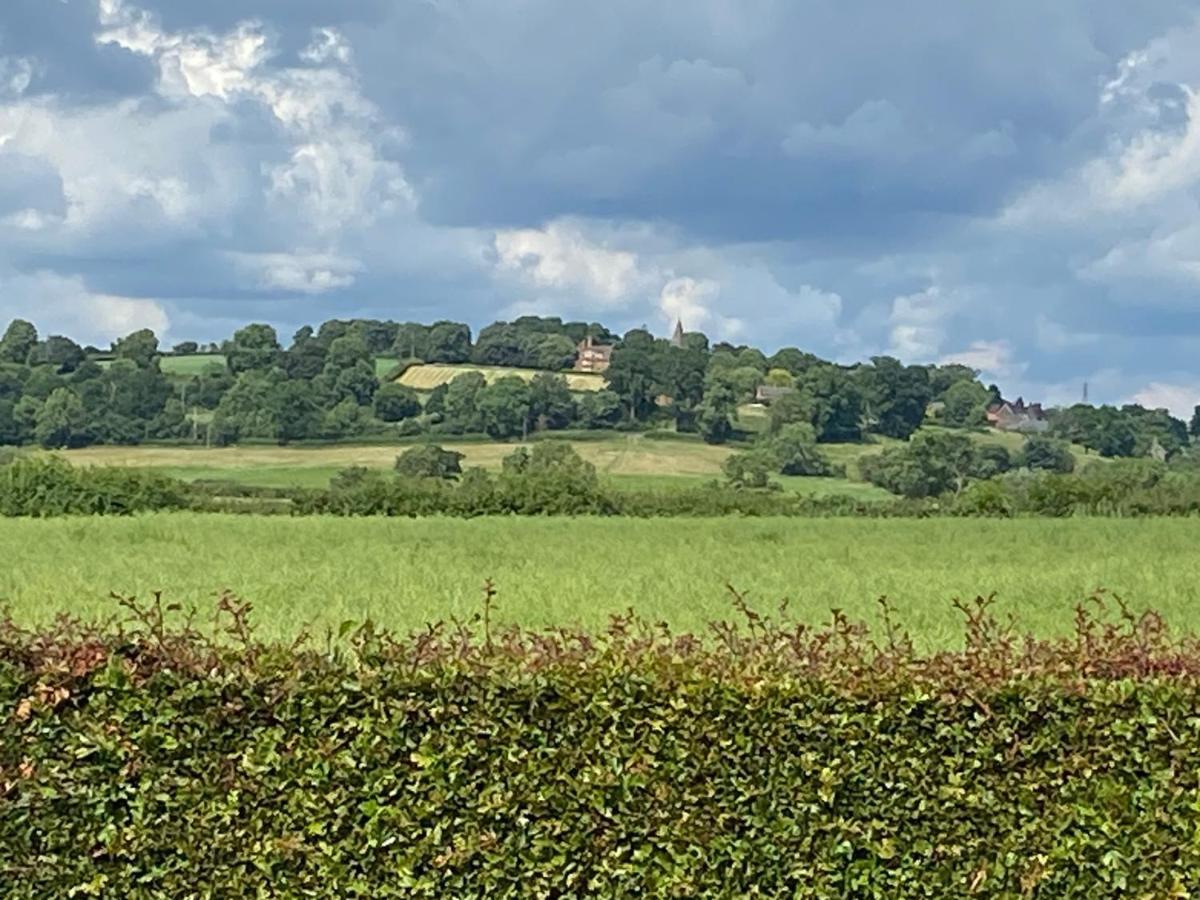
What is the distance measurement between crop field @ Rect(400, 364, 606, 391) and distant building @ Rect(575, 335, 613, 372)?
2.66 meters

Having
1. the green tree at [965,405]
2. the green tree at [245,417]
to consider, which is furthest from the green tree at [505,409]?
the green tree at [965,405]

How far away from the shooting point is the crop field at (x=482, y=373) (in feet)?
277

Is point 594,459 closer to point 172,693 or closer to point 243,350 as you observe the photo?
point 243,350

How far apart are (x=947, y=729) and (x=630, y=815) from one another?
1504 mm

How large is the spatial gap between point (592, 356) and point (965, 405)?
24989mm

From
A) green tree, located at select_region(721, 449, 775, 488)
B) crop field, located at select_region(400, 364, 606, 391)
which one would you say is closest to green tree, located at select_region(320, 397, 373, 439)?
crop field, located at select_region(400, 364, 606, 391)

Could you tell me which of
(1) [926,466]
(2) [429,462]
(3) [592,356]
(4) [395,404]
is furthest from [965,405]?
(2) [429,462]

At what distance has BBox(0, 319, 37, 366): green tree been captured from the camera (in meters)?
94.7

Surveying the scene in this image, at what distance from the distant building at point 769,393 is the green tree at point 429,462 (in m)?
24.4

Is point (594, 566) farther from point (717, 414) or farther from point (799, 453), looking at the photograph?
point (717, 414)

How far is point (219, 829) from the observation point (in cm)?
638

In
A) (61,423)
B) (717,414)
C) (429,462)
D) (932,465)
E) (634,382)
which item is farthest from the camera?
(634,382)

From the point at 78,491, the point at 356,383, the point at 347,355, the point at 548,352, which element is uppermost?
the point at 548,352

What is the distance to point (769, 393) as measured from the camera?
86.2 meters
